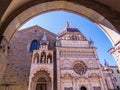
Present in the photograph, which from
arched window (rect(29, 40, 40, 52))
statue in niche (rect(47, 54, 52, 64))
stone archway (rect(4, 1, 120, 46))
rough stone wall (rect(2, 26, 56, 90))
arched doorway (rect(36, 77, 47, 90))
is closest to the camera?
stone archway (rect(4, 1, 120, 46))

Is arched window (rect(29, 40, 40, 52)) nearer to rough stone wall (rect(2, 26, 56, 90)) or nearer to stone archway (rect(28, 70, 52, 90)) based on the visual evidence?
rough stone wall (rect(2, 26, 56, 90))

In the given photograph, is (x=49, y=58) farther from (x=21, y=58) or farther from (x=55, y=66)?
(x=21, y=58)

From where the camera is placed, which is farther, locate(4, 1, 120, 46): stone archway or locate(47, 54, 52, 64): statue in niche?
locate(47, 54, 52, 64): statue in niche

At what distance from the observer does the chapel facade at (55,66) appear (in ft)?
50.6

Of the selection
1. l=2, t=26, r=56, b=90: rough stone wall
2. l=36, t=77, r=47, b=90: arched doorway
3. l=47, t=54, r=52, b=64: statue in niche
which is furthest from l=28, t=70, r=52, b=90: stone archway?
l=47, t=54, r=52, b=64: statue in niche

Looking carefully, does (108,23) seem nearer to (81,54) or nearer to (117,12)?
(117,12)

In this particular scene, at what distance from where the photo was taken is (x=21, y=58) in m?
17.5

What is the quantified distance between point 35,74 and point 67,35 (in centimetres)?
811

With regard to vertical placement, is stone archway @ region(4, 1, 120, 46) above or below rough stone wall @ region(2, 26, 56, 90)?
below

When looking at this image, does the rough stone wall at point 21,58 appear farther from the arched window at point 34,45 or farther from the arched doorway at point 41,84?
the arched doorway at point 41,84

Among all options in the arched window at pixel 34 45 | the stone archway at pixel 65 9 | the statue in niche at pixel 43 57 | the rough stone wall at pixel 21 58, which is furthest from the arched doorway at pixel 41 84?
the stone archway at pixel 65 9

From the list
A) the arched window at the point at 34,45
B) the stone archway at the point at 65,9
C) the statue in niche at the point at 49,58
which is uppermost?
the arched window at the point at 34,45

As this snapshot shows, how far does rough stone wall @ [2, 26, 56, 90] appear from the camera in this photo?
15324mm

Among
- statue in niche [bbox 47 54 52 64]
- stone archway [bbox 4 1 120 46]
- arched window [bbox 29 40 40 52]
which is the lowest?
stone archway [bbox 4 1 120 46]
